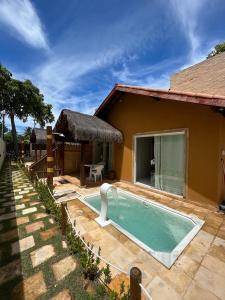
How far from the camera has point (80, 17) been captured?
6.83m

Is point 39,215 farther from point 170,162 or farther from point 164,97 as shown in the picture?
A: point 164,97

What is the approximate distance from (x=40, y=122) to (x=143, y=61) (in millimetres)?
23981

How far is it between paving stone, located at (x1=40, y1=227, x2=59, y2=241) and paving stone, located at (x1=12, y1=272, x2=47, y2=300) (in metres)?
1.12

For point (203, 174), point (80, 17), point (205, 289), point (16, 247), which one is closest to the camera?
point (205, 289)

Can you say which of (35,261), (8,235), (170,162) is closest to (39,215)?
(8,235)

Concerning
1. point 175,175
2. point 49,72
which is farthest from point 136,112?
point 49,72

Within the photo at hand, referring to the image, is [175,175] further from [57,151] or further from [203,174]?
[57,151]

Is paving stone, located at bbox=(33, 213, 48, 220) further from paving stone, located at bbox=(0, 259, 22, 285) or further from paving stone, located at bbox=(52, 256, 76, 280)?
paving stone, located at bbox=(52, 256, 76, 280)

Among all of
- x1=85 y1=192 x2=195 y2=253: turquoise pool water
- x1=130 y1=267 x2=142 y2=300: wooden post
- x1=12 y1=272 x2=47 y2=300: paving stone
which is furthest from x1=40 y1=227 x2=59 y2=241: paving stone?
x1=130 y1=267 x2=142 y2=300: wooden post

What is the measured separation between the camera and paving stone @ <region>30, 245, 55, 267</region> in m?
3.13

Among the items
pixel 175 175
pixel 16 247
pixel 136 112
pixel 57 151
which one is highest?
pixel 136 112

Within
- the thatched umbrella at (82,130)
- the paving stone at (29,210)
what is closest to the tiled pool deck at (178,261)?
the paving stone at (29,210)

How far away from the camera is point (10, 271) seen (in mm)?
2898

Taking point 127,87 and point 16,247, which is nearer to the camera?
point 16,247
